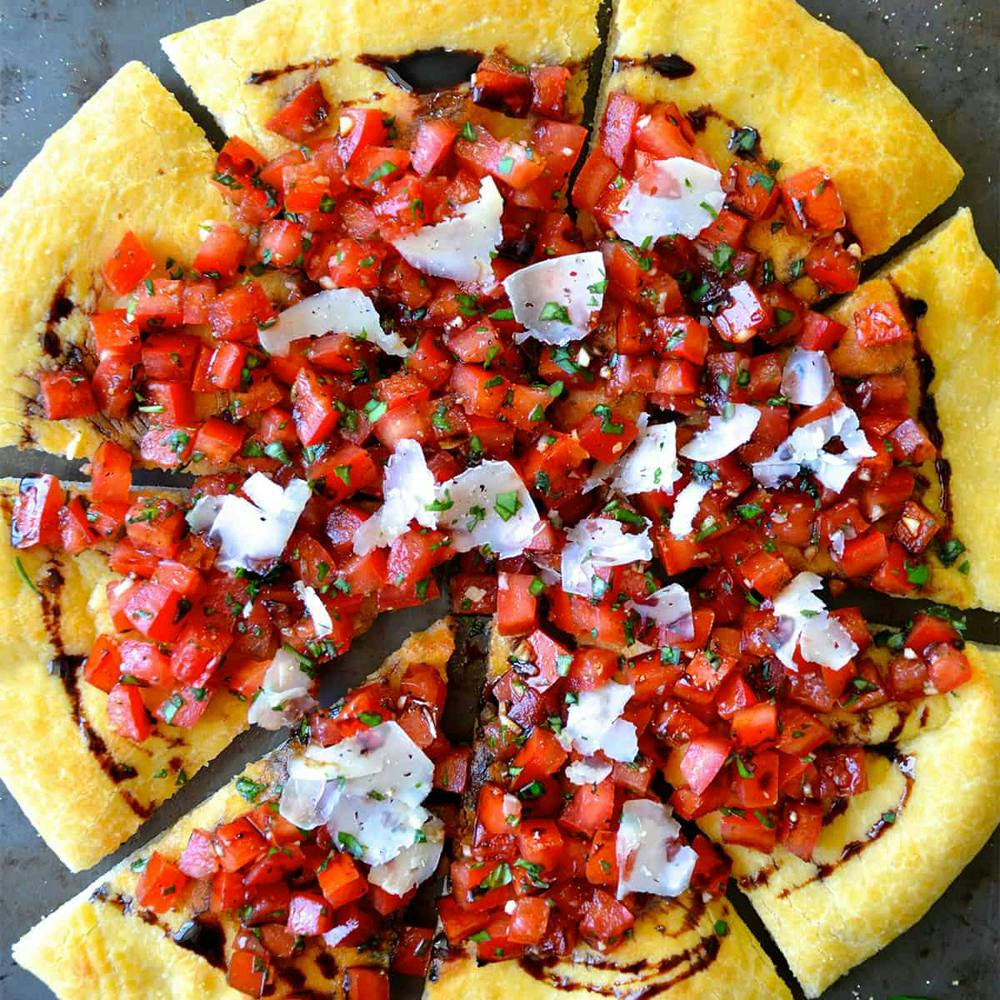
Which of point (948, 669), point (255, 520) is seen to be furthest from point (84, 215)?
point (948, 669)

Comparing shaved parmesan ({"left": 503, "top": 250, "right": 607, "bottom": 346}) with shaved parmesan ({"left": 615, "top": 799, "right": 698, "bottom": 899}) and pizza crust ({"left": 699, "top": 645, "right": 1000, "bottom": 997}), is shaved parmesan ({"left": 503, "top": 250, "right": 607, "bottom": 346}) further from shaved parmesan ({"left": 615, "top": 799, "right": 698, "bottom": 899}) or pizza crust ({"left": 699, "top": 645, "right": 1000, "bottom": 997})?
pizza crust ({"left": 699, "top": 645, "right": 1000, "bottom": 997})

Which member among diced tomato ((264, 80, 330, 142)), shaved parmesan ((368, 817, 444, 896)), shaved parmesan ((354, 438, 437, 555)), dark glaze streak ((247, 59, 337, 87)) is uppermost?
dark glaze streak ((247, 59, 337, 87))

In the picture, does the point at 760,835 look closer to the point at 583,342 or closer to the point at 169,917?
the point at 583,342

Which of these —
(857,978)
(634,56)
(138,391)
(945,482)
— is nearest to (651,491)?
(945,482)

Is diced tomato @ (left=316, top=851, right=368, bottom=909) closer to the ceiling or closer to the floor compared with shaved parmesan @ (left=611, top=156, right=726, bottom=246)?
closer to the floor

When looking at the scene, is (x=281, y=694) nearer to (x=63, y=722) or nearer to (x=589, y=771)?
(x=63, y=722)

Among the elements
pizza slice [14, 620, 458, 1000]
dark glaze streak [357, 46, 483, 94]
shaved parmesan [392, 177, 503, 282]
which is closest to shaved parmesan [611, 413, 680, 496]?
shaved parmesan [392, 177, 503, 282]
